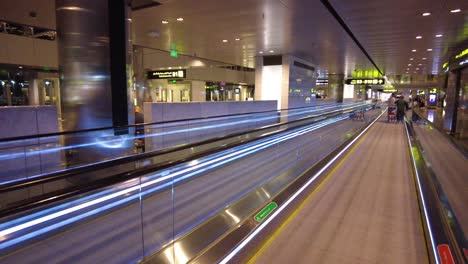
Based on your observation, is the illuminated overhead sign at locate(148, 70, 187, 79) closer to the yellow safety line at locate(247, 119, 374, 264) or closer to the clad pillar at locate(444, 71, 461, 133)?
the yellow safety line at locate(247, 119, 374, 264)

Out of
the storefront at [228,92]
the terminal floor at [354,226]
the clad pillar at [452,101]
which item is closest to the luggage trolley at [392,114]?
the clad pillar at [452,101]

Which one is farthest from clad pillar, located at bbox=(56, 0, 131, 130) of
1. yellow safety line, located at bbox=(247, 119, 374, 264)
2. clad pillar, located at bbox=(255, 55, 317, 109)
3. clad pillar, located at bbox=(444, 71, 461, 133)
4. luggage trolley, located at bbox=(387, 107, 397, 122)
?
luggage trolley, located at bbox=(387, 107, 397, 122)

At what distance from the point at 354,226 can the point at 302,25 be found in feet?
24.2

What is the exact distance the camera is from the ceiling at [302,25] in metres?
7.34

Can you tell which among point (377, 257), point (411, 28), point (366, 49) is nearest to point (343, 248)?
point (377, 257)

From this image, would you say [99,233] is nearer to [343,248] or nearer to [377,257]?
[343,248]

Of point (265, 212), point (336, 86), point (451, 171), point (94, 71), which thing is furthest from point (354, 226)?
point (336, 86)

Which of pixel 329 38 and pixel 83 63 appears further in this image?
pixel 329 38

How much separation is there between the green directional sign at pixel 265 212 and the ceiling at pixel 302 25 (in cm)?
514

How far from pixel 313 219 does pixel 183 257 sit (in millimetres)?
1774

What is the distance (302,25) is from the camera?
9344 mm

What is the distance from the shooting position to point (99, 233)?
3336mm

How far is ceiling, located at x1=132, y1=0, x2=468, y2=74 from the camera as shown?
289 inches

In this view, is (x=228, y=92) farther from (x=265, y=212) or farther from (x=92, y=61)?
(x=265, y=212)
